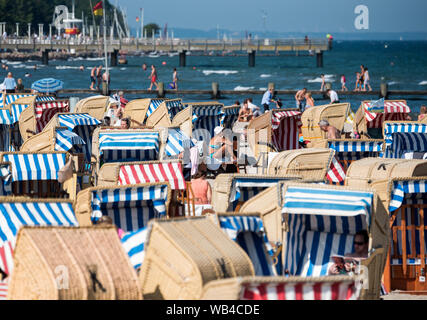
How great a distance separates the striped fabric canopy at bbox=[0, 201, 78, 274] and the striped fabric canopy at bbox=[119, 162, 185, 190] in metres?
2.19

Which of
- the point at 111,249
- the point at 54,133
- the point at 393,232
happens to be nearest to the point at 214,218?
the point at 111,249

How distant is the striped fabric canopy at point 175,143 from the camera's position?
12.1 m

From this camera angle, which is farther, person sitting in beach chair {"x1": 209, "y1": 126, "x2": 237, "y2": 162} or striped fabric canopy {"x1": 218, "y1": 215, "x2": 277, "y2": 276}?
person sitting in beach chair {"x1": 209, "y1": 126, "x2": 237, "y2": 162}

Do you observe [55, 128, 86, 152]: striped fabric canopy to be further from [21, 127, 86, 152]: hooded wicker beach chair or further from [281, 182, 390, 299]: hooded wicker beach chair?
[281, 182, 390, 299]: hooded wicker beach chair

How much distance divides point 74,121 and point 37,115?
343 centimetres

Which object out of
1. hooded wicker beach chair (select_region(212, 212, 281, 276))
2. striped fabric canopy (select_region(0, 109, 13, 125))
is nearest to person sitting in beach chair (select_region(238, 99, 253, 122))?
striped fabric canopy (select_region(0, 109, 13, 125))

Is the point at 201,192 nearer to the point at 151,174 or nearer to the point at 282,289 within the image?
the point at 151,174

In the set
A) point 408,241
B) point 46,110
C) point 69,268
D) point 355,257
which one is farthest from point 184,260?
point 46,110

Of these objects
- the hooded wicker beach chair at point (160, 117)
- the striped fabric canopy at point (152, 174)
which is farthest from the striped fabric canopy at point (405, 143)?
the striped fabric canopy at point (152, 174)

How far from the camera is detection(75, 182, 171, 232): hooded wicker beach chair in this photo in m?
7.90

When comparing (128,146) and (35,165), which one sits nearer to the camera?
(35,165)

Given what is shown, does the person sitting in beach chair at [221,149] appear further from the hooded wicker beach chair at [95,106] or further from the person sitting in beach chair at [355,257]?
the person sitting in beach chair at [355,257]

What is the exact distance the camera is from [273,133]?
49.1 ft
